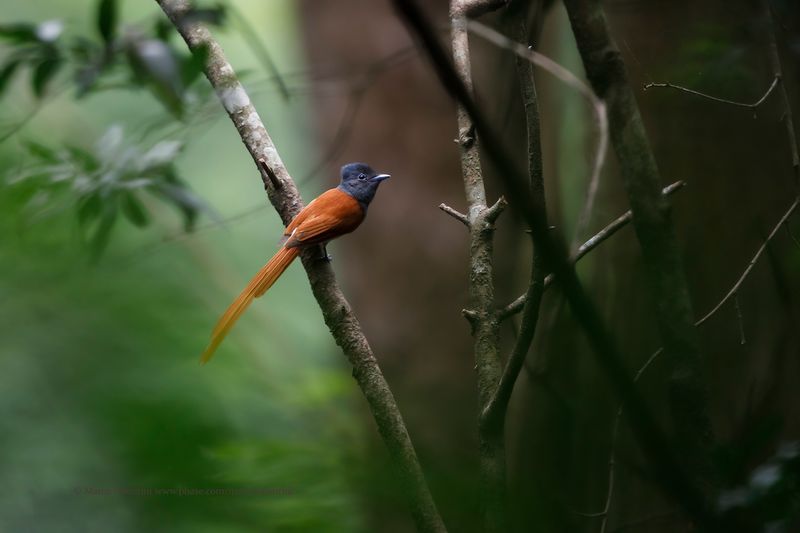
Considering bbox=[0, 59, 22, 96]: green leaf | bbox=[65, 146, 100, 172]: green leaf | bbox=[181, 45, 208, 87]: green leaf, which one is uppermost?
bbox=[0, 59, 22, 96]: green leaf

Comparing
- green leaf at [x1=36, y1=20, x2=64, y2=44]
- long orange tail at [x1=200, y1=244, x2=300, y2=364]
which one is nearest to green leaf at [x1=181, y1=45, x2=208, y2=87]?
green leaf at [x1=36, y1=20, x2=64, y2=44]

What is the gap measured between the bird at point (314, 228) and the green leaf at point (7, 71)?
87 centimetres

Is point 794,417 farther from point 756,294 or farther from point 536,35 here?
point 536,35

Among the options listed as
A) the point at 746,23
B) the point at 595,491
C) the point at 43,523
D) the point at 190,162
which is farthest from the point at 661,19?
the point at 190,162

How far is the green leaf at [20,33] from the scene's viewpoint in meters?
2.09

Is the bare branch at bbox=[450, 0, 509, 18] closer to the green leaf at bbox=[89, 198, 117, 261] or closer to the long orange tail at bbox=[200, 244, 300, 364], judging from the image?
the long orange tail at bbox=[200, 244, 300, 364]

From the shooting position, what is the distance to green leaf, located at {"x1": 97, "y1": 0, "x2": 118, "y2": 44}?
6.29 feet

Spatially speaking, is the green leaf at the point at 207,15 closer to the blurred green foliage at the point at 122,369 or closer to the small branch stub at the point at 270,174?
the blurred green foliage at the point at 122,369

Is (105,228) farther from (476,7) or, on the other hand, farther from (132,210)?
(476,7)

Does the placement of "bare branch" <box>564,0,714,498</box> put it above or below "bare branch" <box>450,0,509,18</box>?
below

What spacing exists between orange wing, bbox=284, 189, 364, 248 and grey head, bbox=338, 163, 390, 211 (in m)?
0.08

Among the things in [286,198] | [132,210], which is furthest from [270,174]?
[132,210]

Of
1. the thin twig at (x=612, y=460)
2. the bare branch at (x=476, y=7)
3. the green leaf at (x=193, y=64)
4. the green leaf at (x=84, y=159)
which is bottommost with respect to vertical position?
the thin twig at (x=612, y=460)

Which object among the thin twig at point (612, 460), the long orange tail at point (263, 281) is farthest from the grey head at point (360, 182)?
the thin twig at point (612, 460)
